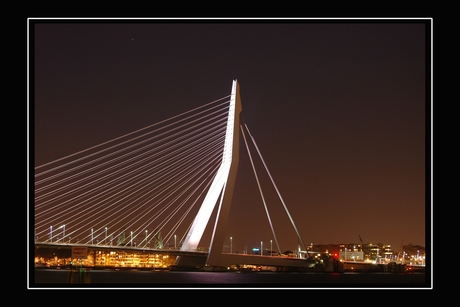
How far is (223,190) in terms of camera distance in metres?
23.2

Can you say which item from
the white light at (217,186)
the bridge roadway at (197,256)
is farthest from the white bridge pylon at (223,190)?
the bridge roadway at (197,256)

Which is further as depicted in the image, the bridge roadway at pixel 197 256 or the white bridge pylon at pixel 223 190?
the bridge roadway at pixel 197 256

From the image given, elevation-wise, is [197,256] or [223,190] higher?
[223,190]

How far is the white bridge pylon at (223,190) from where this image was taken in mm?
23250

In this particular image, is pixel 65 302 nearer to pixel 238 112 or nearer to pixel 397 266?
pixel 238 112

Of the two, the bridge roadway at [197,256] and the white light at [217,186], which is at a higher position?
the white light at [217,186]

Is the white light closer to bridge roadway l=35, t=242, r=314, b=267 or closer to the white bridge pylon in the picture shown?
the white bridge pylon

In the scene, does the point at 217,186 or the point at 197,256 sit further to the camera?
the point at 197,256

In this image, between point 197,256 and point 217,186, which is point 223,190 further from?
point 197,256

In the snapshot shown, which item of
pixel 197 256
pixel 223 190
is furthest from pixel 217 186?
pixel 197 256

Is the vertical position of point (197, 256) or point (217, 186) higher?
point (217, 186)

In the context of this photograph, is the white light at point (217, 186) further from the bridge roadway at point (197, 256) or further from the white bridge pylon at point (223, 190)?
the bridge roadway at point (197, 256)

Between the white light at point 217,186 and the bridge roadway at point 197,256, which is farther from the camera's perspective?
the bridge roadway at point 197,256
